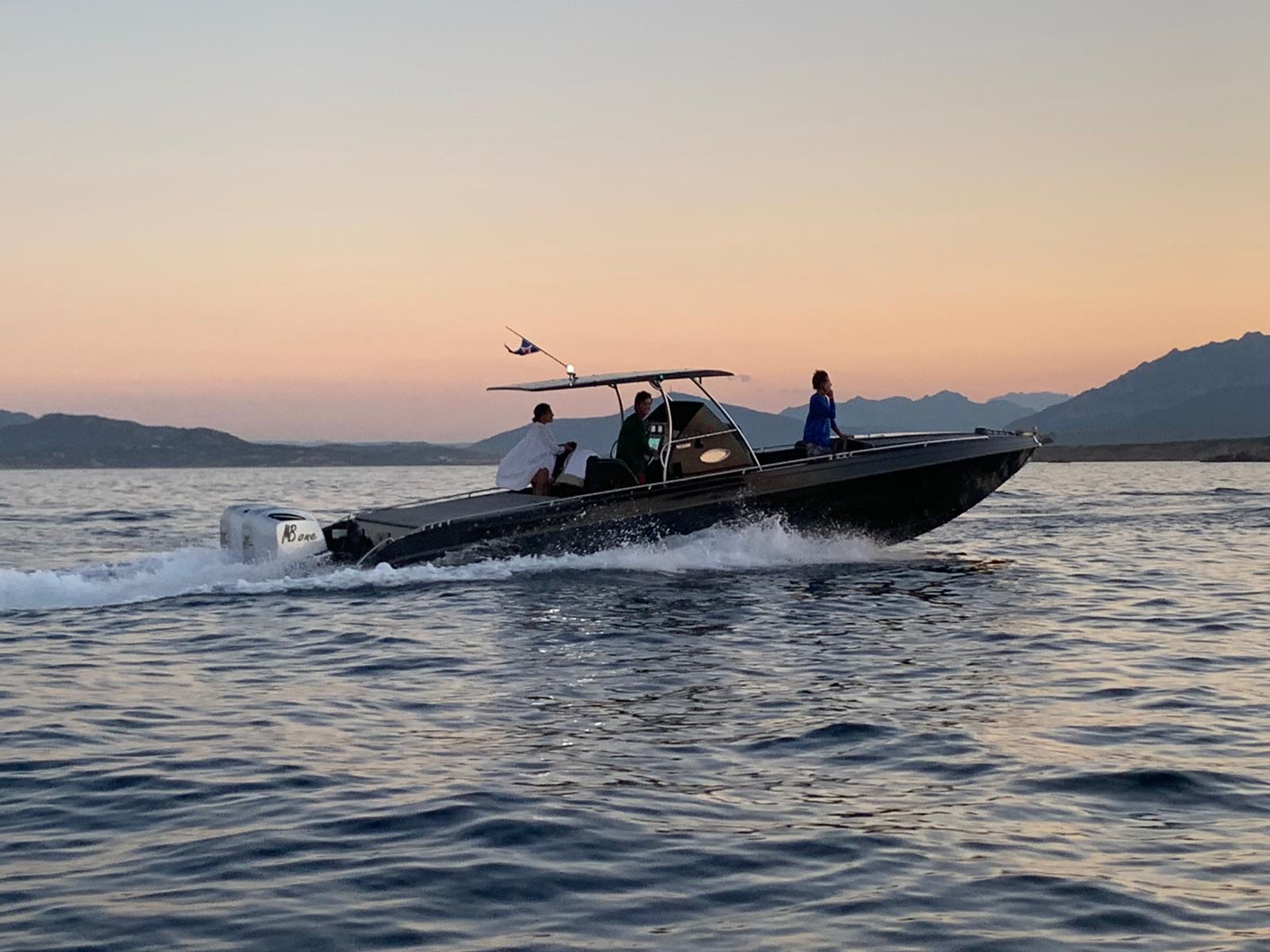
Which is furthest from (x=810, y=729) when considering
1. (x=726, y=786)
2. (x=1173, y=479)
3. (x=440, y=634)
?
(x=1173, y=479)

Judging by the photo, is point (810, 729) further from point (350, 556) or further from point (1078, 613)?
point (350, 556)

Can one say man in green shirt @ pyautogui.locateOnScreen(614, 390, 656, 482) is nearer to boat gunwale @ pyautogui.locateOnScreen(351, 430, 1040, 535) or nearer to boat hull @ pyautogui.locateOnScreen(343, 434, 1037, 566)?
boat gunwale @ pyautogui.locateOnScreen(351, 430, 1040, 535)

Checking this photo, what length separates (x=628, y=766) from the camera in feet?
24.0

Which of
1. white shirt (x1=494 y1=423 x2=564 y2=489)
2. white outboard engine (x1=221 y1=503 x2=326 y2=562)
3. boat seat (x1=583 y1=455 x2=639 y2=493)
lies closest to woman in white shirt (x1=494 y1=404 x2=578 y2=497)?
white shirt (x1=494 y1=423 x2=564 y2=489)

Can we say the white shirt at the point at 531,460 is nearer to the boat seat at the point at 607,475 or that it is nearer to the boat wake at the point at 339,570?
the boat seat at the point at 607,475

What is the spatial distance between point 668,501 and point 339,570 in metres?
4.18

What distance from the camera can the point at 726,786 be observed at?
6.81 meters

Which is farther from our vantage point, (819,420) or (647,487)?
(819,420)

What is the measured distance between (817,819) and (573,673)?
4356 mm

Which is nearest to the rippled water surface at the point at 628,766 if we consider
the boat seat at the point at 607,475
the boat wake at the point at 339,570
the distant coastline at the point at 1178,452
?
the boat wake at the point at 339,570

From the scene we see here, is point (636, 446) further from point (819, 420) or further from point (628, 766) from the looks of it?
point (628, 766)

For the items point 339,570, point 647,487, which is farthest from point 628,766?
point 339,570

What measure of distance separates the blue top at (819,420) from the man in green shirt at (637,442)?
2.45 metres

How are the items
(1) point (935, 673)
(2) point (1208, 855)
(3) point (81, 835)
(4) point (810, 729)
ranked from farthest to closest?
(1) point (935, 673)
(4) point (810, 729)
(3) point (81, 835)
(2) point (1208, 855)
